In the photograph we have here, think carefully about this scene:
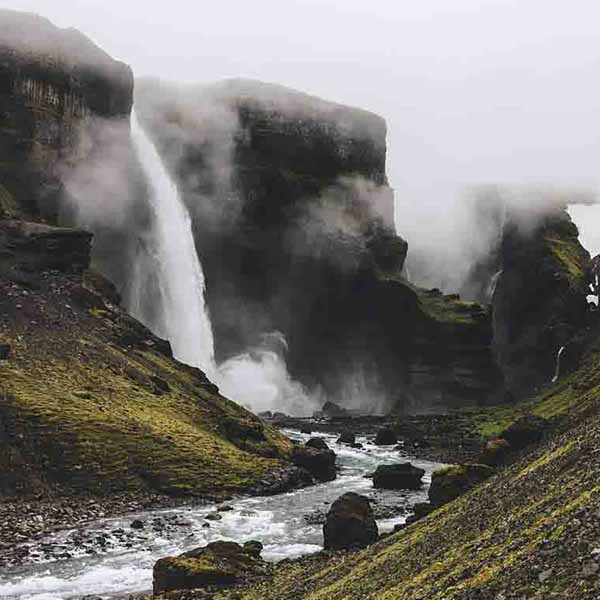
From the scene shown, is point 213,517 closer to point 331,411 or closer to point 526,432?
point 526,432

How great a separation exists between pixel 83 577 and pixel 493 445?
2159cm

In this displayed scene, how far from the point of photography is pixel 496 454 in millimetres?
42406

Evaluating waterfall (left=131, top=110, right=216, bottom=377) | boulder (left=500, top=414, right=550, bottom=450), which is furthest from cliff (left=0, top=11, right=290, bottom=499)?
boulder (left=500, top=414, right=550, bottom=450)

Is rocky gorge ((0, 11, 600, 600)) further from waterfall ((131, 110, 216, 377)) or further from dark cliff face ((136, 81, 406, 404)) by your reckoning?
waterfall ((131, 110, 216, 377))

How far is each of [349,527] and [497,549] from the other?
2045 centimetres

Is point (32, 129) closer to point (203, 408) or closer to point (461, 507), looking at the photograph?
point (203, 408)

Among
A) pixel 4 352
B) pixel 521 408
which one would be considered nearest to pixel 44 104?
pixel 4 352

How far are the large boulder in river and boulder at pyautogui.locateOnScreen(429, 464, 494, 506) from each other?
3.42 m

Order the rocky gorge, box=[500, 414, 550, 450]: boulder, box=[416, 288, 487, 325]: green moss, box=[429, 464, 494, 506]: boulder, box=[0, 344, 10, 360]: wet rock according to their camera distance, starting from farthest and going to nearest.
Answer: box=[416, 288, 487, 325]: green moss
box=[0, 344, 10, 360]: wet rock
box=[500, 414, 550, 450]: boulder
box=[429, 464, 494, 506]: boulder
the rocky gorge

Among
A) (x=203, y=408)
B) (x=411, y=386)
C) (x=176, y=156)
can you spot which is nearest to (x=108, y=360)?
(x=203, y=408)

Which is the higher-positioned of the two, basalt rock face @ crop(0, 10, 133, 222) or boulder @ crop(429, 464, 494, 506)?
basalt rock face @ crop(0, 10, 133, 222)

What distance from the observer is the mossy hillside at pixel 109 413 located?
2265 inches

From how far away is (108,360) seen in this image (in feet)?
255

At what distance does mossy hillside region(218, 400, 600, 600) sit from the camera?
614 inches
